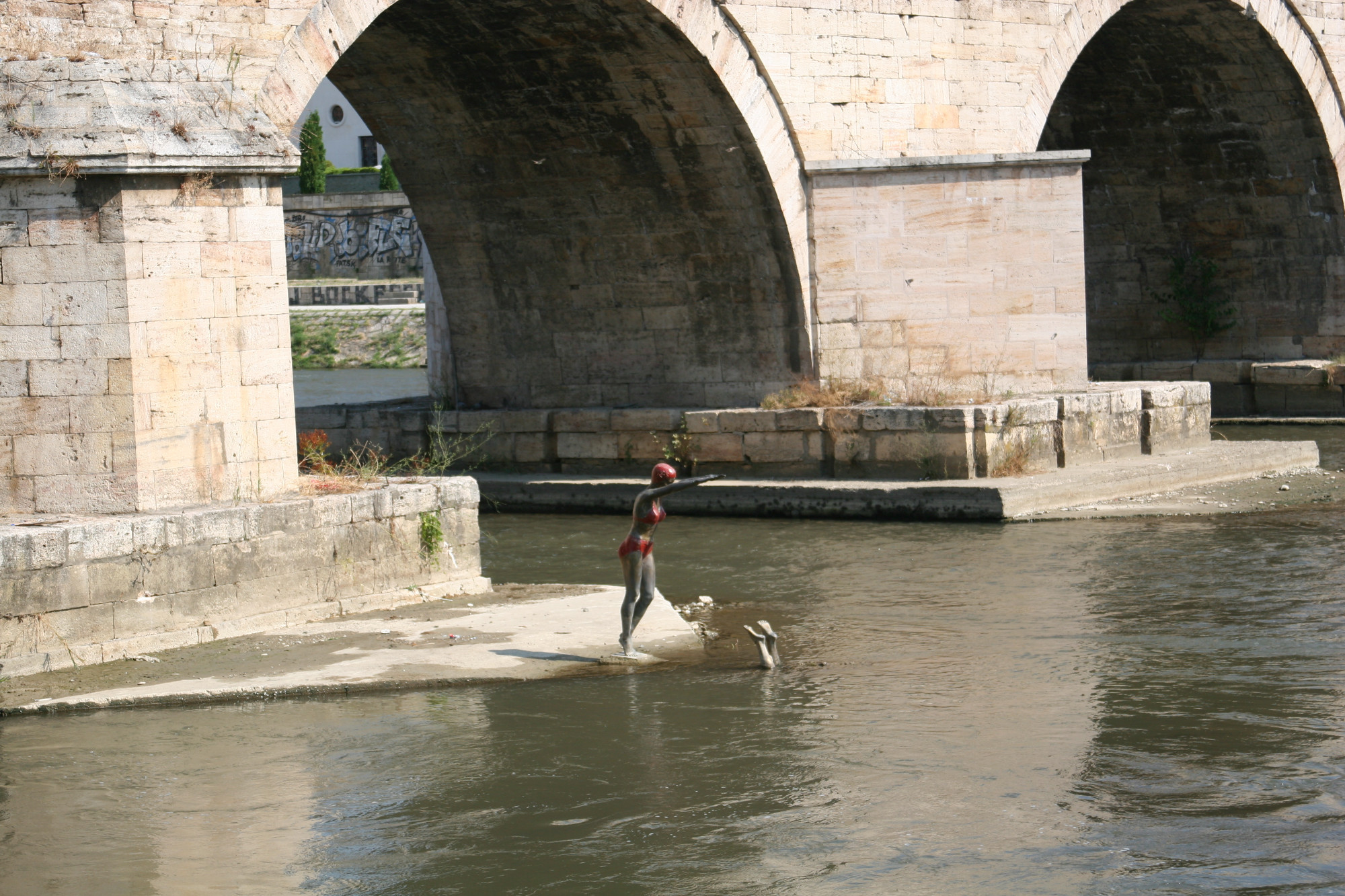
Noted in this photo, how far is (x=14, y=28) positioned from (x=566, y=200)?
6299 millimetres

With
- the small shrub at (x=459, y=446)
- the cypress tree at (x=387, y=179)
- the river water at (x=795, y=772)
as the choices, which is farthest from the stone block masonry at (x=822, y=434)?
the cypress tree at (x=387, y=179)

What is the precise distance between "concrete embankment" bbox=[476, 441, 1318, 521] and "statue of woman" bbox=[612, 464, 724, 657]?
4.78 meters

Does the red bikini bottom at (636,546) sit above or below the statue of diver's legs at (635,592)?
above

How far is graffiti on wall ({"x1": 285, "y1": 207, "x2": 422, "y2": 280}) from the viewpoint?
134 feet

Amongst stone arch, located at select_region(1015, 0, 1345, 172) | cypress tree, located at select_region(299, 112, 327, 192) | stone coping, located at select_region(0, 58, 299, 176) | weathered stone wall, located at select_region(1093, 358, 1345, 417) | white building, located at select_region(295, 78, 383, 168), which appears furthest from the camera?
white building, located at select_region(295, 78, 383, 168)

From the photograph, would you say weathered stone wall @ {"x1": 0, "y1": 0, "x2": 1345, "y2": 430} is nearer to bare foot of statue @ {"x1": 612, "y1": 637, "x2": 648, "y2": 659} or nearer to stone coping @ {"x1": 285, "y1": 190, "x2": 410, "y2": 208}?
bare foot of statue @ {"x1": 612, "y1": 637, "x2": 648, "y2": 659}

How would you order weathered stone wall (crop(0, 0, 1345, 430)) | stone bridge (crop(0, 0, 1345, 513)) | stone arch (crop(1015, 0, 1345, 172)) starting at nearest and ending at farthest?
stone bridge (crop(0, 0, 1345, 513))
weathered stone wall (crop(0, 0, 1345, 430))
stone arch (crop(1015, 0, 1345, 172))

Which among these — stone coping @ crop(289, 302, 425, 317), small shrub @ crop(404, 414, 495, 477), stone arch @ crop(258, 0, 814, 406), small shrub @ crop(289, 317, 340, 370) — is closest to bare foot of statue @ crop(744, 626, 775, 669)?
stone arch @ crop(258, 0, 814, 406)

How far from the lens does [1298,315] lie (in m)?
19.2

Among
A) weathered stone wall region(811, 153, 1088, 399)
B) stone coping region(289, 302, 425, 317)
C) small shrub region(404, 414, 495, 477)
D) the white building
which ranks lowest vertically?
small shrub region(404, 414, 495, 477)

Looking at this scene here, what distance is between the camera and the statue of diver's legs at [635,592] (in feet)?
23.8

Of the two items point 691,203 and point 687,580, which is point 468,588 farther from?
point 691,203

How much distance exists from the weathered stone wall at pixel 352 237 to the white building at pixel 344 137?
5618 millimetres

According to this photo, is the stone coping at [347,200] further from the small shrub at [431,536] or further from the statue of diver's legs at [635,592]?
the statue of diver's legs at [635,592]
